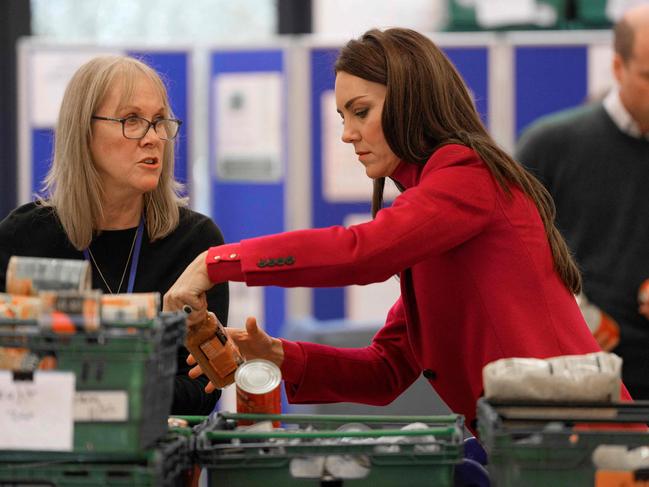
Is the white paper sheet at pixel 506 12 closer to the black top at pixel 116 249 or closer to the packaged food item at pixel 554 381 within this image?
the black top at pixel 116 249

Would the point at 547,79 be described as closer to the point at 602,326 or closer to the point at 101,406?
the point at 602,326

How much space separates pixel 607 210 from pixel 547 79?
6.44ft

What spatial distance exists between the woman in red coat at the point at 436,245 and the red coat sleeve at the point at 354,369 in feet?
0.38

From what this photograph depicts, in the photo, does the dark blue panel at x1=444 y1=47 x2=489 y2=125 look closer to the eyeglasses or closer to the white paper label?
the eyeglasses

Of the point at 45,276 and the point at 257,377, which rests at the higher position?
the point at 45,276

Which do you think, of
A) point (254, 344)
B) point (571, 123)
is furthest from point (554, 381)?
point (571, 123)

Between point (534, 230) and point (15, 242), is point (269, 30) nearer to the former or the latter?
point (15, 242)

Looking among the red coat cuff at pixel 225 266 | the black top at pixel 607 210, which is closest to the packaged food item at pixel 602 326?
the black top at pixel 607 210

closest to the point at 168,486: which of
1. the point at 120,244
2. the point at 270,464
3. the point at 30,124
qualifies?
the point at 270,464

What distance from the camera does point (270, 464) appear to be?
5.57 ft

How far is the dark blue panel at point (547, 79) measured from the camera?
5223mm

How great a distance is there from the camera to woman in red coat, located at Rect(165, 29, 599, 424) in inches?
75.3

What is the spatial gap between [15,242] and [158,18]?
403 centimetres

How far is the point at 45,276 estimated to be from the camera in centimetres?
166
